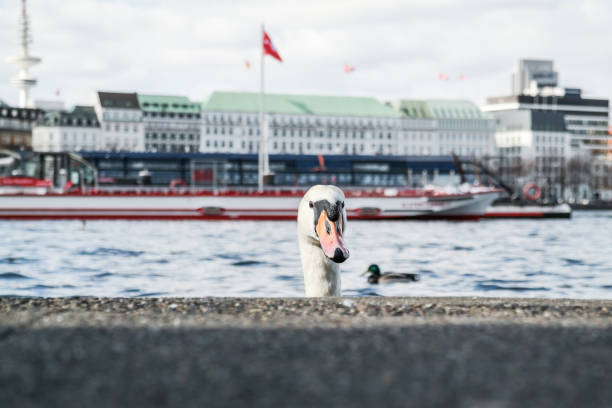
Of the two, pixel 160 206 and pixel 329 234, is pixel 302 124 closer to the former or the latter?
pixel 160 206

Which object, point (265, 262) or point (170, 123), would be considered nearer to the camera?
point (265, 262)

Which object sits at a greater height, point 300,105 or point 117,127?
point 300,105

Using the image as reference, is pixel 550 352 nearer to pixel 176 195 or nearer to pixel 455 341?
pixel 455 341

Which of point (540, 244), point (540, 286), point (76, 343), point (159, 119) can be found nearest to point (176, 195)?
point (540, 244)

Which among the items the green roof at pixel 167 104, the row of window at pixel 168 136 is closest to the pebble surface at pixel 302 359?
the row of window at pixel 168 136

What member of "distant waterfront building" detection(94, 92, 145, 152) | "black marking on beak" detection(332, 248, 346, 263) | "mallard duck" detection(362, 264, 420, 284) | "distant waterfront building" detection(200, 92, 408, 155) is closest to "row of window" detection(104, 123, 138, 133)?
"distant waterfront building" detection(94, 92, 145, 152)

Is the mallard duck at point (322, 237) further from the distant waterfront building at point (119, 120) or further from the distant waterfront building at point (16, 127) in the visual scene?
the distant waterfront building at point (119, 120)

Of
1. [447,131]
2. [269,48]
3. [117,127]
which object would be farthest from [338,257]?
[447,131]

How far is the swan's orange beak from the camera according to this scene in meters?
11.1

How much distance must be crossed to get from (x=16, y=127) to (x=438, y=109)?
80.6 meters

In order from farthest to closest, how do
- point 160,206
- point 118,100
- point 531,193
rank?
point 118,100
point 531,193
point 160,206

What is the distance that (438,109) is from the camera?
19162 cm

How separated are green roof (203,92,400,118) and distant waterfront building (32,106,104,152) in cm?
2022

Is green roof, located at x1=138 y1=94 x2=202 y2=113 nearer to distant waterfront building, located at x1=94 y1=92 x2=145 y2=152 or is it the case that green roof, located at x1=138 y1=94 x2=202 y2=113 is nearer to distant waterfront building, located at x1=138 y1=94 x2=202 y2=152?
distant waterfront building, located at x1=138 y1=94 x2=202 y2=152
